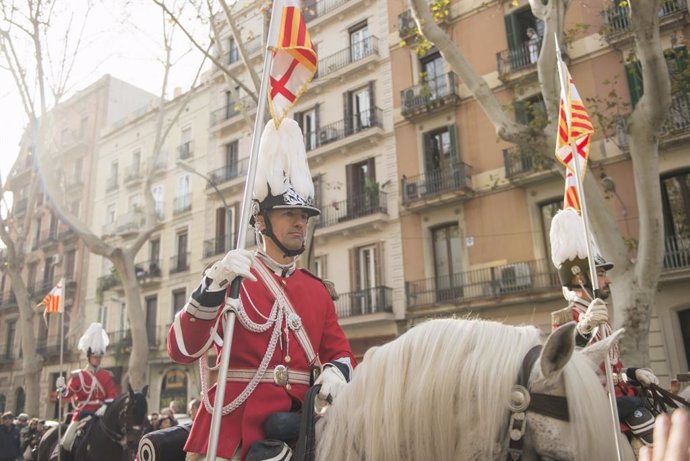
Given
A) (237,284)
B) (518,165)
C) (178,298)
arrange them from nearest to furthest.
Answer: (237,284)
(518,165)
(178,298)

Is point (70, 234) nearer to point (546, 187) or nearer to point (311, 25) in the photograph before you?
point (311, 25)

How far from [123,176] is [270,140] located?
1209 inches

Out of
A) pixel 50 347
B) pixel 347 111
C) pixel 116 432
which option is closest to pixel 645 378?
pixel 116 432

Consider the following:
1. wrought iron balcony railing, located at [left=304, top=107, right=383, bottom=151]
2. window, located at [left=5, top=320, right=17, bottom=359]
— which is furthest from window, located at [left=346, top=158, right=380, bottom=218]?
window, located at [left=5, top=320, right=17, bottom=359]

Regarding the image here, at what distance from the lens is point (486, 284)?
1708cm

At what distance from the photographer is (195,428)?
8.15 ft

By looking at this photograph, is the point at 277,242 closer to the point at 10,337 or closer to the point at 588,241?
the point at 588,241

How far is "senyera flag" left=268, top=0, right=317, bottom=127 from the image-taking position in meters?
3.10

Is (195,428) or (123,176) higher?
(123,176)

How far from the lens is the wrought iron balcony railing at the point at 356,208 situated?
65.9ft

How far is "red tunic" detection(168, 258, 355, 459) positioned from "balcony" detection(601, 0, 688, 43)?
14188mm

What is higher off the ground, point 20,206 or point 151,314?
point 20,206

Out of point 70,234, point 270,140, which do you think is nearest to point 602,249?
point 270,140

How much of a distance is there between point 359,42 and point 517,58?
7074mm
